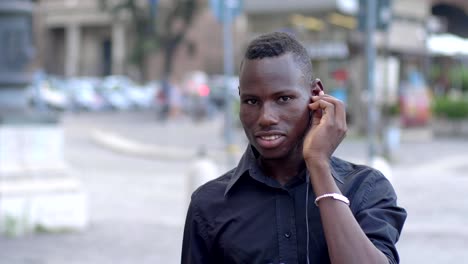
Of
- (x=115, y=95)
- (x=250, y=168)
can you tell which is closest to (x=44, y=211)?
(x=250, y=168)

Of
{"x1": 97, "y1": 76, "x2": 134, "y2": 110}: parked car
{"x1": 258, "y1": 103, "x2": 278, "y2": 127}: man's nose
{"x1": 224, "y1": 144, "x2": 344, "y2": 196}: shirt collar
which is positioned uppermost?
{"x1": 258, "y1": 103, "x2": 278, "y2": 127}: man's nose

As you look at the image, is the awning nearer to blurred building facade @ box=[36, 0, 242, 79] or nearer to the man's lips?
blurred building facade @ box=[36, 0, 242, 79]

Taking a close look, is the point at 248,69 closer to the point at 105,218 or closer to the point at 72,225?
the point at 72,225

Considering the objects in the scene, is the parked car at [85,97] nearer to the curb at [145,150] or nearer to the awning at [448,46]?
→ the awning at [448,46]

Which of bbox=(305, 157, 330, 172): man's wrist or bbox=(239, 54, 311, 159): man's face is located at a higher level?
bbox=(239, 54, 311, 159): man's face

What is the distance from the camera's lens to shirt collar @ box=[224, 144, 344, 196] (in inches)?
107

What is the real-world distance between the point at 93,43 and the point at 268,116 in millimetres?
74332

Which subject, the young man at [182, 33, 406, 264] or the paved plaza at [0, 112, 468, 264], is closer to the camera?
the young man at [182, 33, 406, 264]

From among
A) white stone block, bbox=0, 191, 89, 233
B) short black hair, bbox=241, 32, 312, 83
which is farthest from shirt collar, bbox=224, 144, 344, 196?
white stone block, bbox=0, 191, 89, 233

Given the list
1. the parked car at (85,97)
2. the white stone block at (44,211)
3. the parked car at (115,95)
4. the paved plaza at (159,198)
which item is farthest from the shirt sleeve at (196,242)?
the parked car at (115,95)

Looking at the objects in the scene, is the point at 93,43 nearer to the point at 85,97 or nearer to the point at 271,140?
the point at 85,97

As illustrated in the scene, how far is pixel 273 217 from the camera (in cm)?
263

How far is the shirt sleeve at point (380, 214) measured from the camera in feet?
8.55

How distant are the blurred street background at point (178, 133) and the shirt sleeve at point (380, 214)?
0.69 meters
